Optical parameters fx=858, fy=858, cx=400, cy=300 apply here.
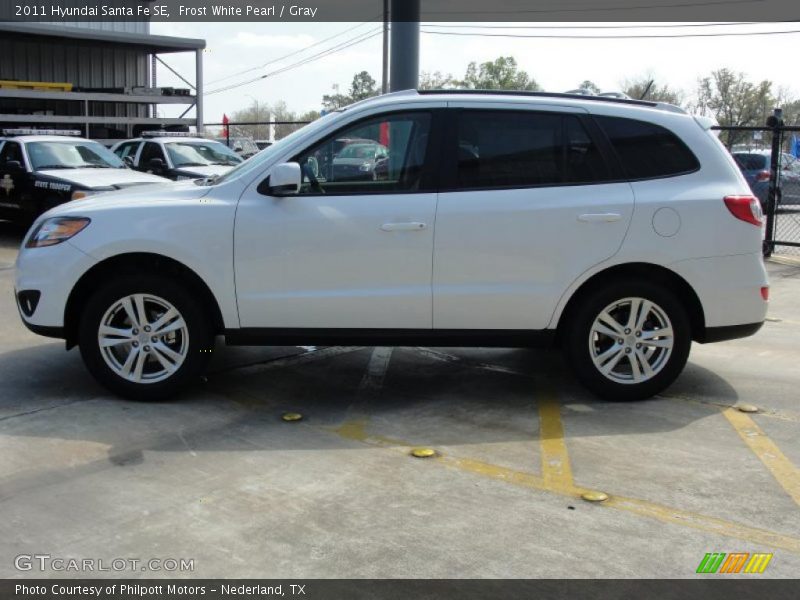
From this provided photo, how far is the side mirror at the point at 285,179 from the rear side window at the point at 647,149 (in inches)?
78.2

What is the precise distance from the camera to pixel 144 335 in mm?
5508

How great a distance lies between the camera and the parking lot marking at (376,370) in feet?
20.0

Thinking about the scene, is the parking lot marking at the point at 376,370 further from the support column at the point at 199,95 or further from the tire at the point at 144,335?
the support column at the point at 199,95

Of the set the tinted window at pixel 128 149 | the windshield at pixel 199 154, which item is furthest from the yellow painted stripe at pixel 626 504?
the tinted window at pixel 128 149

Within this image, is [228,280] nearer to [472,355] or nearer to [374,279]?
[374,279]

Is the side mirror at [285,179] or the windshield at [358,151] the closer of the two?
the side mirror at [285,179]

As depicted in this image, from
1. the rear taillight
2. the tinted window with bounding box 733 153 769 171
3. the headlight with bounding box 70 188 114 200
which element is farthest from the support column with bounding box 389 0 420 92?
the tinted window with bounding box 733 153 769 171

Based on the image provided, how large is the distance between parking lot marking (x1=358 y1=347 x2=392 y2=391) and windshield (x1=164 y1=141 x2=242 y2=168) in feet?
32.0

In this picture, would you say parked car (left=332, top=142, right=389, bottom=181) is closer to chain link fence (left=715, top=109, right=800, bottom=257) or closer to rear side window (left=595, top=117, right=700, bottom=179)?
rear side window (left=595, top=117, right=700, bottom=179)

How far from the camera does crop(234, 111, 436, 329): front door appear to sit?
17.6ft

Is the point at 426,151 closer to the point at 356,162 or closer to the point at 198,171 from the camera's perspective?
the point at 356,162

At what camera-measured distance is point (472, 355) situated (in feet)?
22.9

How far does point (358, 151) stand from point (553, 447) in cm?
221
